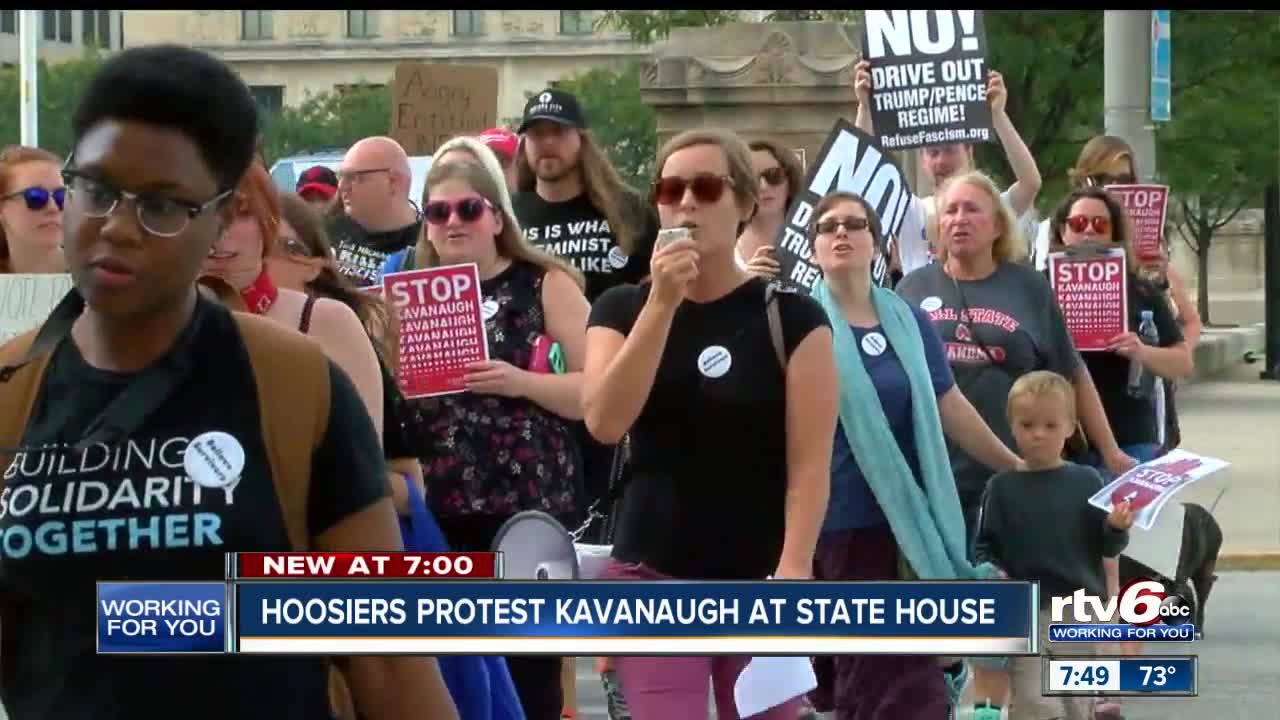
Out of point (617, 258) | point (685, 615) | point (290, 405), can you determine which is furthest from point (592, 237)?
point (290, 405)

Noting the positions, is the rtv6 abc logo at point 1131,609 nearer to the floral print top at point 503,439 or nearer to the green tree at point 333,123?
the floral print top at point 503,439

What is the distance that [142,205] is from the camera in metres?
2.87

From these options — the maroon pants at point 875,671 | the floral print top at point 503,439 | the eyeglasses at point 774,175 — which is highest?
the eyeglasses at point 774,175

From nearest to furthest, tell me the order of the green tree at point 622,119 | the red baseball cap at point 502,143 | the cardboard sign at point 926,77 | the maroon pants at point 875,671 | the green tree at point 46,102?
the maroon pants at point 875,671 → the red baseball cap at point 502,143 → the cardboard sign at point 926,77 → the green tree at point 622,119 → the green tree at point 46,102

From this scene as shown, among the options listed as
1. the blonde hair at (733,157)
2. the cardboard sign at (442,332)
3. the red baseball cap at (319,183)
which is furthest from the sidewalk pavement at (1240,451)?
the blonde hair at (733,157)

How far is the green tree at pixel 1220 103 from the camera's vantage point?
2719 centimetres

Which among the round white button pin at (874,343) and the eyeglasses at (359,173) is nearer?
the round white button pin at (874,343)

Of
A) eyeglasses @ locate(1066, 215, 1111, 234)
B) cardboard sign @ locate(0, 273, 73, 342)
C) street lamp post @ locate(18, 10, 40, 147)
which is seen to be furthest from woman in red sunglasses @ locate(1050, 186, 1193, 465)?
street lamp post @ locate(18, 10, 40, 147)

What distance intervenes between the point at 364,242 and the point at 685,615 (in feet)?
11.5

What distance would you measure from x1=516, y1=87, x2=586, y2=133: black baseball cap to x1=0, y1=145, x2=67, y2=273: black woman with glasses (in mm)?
1488

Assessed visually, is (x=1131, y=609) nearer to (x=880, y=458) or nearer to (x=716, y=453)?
(x=880, y=458)

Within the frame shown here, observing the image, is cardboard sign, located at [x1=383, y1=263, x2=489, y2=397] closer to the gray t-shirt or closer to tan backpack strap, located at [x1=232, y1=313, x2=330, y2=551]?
the gray t-shirt

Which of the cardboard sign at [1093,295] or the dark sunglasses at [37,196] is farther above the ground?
the dark sunglasses at [37,196]

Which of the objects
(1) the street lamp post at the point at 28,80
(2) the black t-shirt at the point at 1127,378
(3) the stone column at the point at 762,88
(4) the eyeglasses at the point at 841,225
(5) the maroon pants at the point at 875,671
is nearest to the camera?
(5) the maroon pants at the point at 875,671
